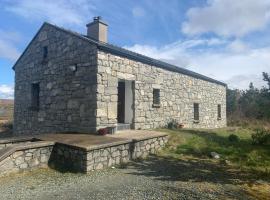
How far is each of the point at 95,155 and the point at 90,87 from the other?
3.68 meters

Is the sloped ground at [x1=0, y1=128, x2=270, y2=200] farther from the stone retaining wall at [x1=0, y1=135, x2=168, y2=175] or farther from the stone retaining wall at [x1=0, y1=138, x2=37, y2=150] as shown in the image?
the stone retaining wall at [x1=0, y1=138, x2=37, y2=150]

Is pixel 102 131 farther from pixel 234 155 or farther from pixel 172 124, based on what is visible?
pixel 172 124

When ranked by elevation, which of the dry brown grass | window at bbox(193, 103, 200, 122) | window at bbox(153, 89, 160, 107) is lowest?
the dry brown grass

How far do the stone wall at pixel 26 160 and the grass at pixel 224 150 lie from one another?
4.21m

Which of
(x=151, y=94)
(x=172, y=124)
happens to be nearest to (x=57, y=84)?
(x=151, y=94)

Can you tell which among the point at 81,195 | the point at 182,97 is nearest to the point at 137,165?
the point at 81,195

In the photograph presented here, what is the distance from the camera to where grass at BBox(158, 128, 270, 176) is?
28.1ft

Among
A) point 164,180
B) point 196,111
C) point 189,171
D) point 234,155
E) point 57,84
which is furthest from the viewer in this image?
point 196,111

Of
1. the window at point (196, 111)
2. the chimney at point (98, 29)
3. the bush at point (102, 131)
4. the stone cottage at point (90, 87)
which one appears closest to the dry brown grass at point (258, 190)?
the bush at point (102, 131)

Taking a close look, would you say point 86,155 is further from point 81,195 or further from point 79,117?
point 79,117

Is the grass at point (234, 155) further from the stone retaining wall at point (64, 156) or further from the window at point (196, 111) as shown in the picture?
the window at point (196, 111)

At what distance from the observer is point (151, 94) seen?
13195 millimetres

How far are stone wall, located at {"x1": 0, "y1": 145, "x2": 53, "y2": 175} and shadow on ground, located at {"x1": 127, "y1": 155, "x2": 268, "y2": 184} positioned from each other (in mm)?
2538

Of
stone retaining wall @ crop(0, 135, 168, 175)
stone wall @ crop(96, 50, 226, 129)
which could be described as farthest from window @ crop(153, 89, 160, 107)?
stone retaining wall @ crop(0, 135, 168, 175)
